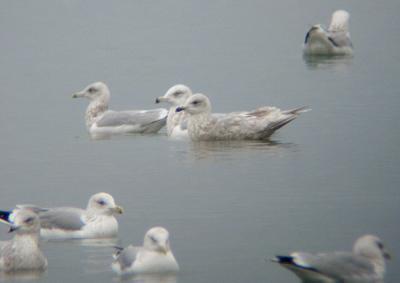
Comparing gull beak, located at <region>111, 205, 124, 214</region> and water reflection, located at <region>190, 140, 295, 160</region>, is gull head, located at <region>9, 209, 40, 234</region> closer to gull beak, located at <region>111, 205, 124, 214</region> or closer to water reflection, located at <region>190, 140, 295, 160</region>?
gull beak, located at <region>111, 205, 124, 214</region>

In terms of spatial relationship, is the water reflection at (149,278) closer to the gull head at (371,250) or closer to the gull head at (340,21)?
the gull head at (371,250)

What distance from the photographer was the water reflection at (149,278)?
1056 cm

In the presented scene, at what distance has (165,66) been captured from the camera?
2503 cm

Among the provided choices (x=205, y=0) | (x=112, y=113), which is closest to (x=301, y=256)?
(x=112, y=113)

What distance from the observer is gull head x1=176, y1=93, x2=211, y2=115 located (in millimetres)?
16953

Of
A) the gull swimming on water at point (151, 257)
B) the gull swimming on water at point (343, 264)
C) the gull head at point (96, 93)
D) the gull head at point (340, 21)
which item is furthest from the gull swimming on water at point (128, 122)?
the gull head at point (340, 21)

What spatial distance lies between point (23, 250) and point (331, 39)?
16770 mm

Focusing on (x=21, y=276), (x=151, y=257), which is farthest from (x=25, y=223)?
(x=151, y=257)

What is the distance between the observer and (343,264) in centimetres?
1000

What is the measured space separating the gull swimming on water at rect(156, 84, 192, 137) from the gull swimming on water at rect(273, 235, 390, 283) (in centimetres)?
733

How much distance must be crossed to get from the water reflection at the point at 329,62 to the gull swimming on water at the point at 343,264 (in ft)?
47.7

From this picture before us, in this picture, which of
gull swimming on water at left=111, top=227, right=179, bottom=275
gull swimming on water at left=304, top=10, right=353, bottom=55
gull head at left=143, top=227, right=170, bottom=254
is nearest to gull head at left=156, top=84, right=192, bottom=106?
gull swimming on water at left=111, top=227, right=179, bottom=275

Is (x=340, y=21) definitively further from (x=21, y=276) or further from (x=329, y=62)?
(x=21, y=276)

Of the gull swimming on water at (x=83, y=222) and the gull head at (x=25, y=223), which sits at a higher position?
the gull swimming on water at (x=83, y=222)
